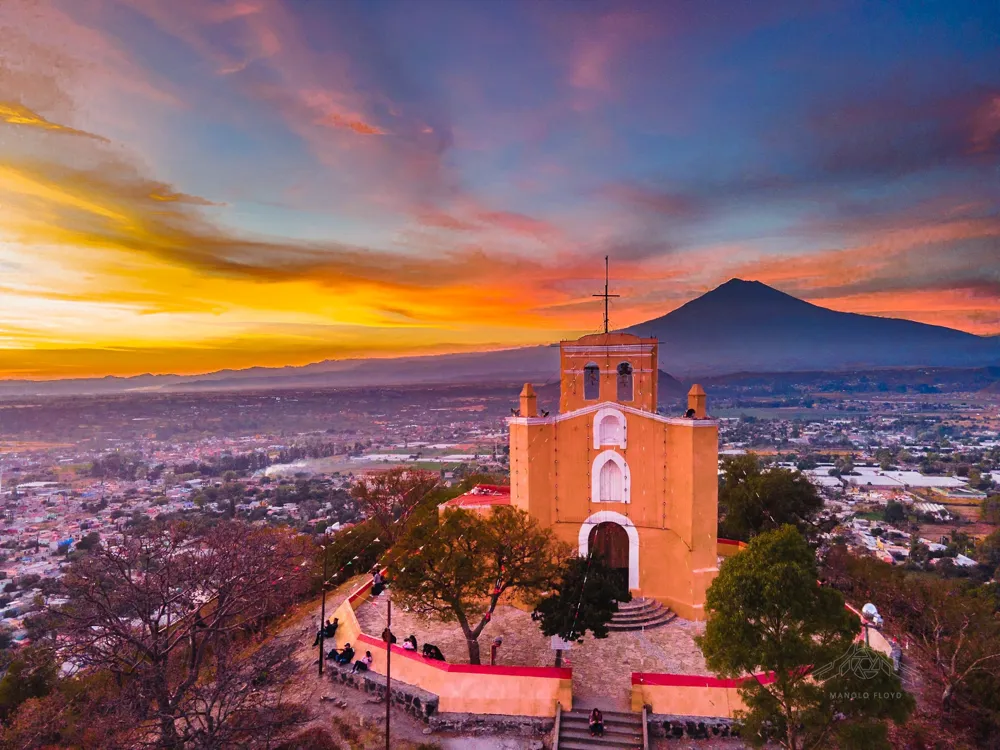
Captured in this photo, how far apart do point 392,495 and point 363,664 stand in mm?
15709

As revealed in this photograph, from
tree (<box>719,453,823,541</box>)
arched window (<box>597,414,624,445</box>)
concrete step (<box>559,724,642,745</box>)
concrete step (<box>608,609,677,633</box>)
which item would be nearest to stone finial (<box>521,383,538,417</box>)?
arched window (<box>597,414,624,445</box>)

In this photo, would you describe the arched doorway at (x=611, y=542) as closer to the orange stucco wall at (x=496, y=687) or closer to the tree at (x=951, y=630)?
the orange stucco wall at (x=496, y=687)

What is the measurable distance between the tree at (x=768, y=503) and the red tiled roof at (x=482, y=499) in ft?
37.5

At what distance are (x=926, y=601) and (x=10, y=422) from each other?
92348 millimetres

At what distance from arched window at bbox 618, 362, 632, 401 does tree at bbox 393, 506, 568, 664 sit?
603 cm

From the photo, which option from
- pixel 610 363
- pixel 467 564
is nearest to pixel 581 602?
pixel 467 564

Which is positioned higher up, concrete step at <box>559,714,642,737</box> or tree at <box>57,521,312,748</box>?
tree at <box>57,521,312,748</box>

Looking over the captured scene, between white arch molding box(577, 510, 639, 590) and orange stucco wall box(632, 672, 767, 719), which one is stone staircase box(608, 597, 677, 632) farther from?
orange stucco wall box(632, 672, 767, 719)

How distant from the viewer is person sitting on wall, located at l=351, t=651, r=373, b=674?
15.5 m

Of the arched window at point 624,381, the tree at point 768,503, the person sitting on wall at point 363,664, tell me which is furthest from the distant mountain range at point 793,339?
the person sitting on wall at point 363,664

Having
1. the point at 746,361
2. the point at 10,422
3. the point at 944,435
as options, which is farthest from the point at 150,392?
the point at 746,361

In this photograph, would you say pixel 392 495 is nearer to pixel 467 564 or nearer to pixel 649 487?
pixel 467 564

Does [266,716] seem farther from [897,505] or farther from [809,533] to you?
[897,505]

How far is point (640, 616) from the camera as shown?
57.0ft
